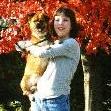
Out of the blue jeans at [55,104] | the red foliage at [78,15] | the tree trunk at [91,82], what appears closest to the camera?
the blue jeans at [55,104]

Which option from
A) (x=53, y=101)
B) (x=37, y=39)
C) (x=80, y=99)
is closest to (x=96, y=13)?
(x=37, y=39)

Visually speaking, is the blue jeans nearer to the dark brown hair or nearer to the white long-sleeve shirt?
the white long-sleeve shirt

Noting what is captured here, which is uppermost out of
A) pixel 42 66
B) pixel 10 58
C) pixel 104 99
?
pixel 42 66

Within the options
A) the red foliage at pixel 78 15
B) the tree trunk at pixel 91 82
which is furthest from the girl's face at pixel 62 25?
the tree trunk at pixel 91 82

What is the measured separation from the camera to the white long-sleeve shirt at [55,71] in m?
4.28

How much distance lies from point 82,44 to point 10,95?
25.9 feet

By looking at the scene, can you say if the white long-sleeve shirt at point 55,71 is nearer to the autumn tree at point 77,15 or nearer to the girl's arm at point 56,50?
the girl's arm at point 56,50

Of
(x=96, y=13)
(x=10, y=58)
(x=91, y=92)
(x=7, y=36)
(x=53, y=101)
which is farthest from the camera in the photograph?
(x=10, y=58)

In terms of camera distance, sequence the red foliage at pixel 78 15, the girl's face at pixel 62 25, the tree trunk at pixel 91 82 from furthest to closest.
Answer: the tree trunk at pixel 91 82 < the red foliage at pixel 78 15 < the girl's face at pixel 62 25

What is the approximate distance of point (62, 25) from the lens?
4.43 metres

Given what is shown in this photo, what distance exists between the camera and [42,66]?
4445mm

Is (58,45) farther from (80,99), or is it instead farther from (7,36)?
(80,99)

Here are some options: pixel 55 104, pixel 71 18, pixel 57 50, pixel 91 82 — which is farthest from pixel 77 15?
pixel 55 104

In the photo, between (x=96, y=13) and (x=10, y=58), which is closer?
(x=96, y=13)
